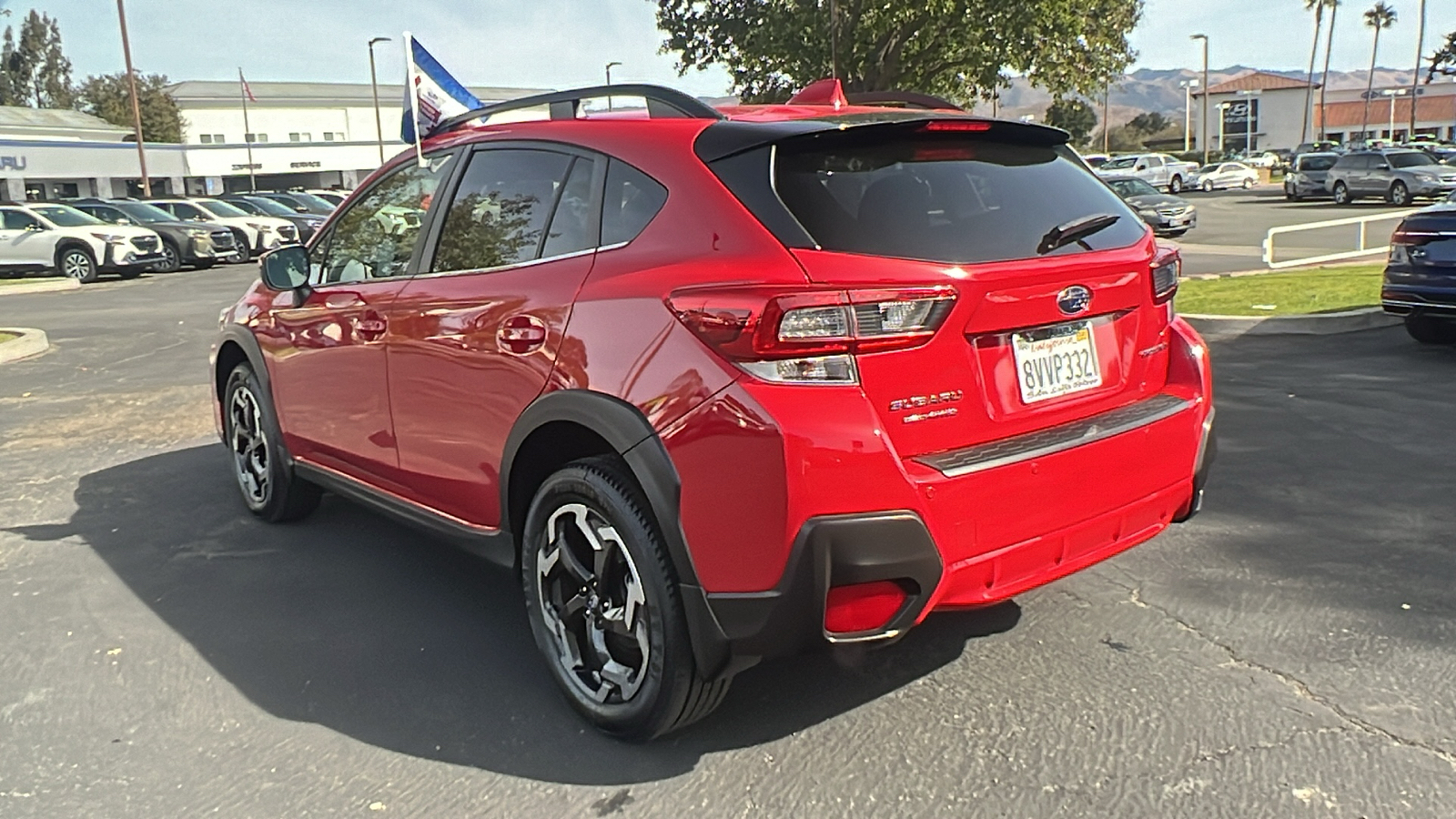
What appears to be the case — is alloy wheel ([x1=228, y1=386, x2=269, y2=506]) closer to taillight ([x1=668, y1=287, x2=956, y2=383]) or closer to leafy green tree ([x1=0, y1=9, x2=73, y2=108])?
taillight ([x1=668, y1=287, x2=956, y2=383])

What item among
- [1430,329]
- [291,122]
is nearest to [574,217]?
[1430,329]

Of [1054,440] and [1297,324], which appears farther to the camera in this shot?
[1297,324]

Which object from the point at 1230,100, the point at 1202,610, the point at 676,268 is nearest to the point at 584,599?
the point at 676,268

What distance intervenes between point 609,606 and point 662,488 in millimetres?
531

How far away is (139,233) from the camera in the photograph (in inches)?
891

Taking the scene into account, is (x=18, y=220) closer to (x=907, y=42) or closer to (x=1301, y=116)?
(x=907, y=42)

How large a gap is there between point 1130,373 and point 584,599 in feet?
5.71

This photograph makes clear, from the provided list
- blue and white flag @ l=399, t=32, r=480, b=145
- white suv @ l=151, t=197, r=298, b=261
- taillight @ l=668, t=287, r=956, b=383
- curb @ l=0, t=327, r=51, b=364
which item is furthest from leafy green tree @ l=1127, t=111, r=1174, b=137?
taillight @ l=668, t=287, r=956, b=383

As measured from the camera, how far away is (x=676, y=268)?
9.57 ft

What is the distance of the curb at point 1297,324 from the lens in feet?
31.8

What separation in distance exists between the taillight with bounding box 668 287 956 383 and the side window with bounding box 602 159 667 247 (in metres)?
0.51

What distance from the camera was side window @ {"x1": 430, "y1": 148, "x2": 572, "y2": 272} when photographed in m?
3.54

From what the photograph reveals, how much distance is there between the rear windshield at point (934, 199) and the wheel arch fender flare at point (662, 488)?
0.67 metres

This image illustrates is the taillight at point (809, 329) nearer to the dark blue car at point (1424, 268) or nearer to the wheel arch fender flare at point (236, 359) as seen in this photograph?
the wheel arch fender flare at point (236, 359)
